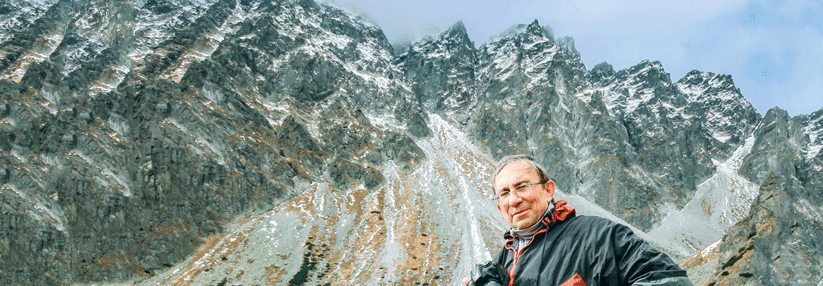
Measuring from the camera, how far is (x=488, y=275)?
11.3 feet

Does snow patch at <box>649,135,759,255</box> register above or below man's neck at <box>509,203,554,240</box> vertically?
below

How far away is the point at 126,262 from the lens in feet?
235

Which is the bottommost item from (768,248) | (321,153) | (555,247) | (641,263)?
(321,153)

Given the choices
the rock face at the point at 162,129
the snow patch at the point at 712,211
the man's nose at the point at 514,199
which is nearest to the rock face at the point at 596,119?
the snow patch at the point at 712,211

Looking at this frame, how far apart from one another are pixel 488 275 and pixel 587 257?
0.79 m

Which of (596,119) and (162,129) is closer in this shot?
(162,129)

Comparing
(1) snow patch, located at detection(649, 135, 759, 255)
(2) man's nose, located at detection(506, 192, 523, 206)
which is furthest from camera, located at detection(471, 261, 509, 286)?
(1) snow patch, located at detection(649, 135, 759, 255)

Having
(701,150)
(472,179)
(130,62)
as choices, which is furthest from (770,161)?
(130,62)

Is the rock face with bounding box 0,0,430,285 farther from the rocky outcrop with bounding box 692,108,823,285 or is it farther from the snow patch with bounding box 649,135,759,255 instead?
the snow patch with bounding box 649,135,759,255

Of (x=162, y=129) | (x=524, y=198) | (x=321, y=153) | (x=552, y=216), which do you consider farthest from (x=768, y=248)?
(x=162, y=129)

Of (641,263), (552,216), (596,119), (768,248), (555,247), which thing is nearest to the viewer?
(641,263)

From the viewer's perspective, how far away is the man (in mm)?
2872

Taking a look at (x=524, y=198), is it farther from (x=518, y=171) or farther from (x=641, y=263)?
(x=641, y=263)

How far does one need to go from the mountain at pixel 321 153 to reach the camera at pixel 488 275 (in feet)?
112
